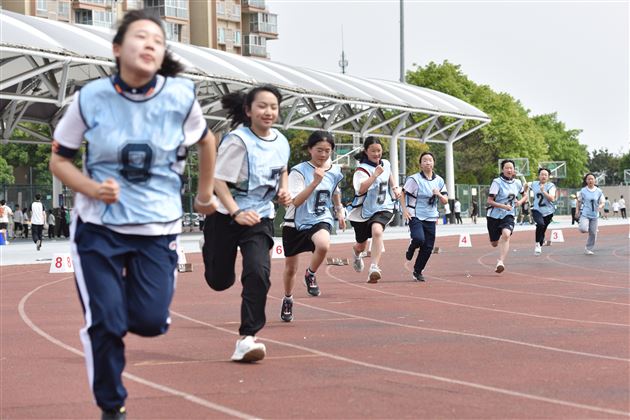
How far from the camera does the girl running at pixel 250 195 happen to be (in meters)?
8.80

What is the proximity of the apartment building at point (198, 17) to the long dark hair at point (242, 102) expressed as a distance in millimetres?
82056

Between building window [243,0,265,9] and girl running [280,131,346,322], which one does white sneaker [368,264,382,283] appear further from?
building window [243,0,265,9]

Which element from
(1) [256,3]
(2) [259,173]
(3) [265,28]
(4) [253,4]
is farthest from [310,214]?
(3) [265,28]

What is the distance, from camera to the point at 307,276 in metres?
15.0

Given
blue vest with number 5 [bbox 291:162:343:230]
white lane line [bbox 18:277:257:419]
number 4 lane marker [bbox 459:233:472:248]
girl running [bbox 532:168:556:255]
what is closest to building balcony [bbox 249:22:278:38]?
number 4 lane marker [bbox 459:233:472:248]

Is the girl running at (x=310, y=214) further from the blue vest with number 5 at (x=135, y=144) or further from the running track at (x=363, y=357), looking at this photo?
the blue vest with number 5 at (x=135, y=144)

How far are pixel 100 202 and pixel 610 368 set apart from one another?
161 inches

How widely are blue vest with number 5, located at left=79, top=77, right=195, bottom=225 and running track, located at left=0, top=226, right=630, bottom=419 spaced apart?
1.47m

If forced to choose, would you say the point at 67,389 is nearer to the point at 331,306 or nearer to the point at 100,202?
the point at 100,202

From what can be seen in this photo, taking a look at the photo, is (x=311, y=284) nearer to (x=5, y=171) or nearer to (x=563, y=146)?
(x=5, y=171)

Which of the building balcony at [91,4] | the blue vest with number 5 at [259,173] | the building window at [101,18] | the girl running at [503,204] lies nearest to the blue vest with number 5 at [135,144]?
the blue vest with number 5 at [259,173]

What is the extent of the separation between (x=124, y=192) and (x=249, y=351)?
311 centimetres

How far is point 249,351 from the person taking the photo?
8.55 metres

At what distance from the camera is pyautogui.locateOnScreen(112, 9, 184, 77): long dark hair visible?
565 centimetres
